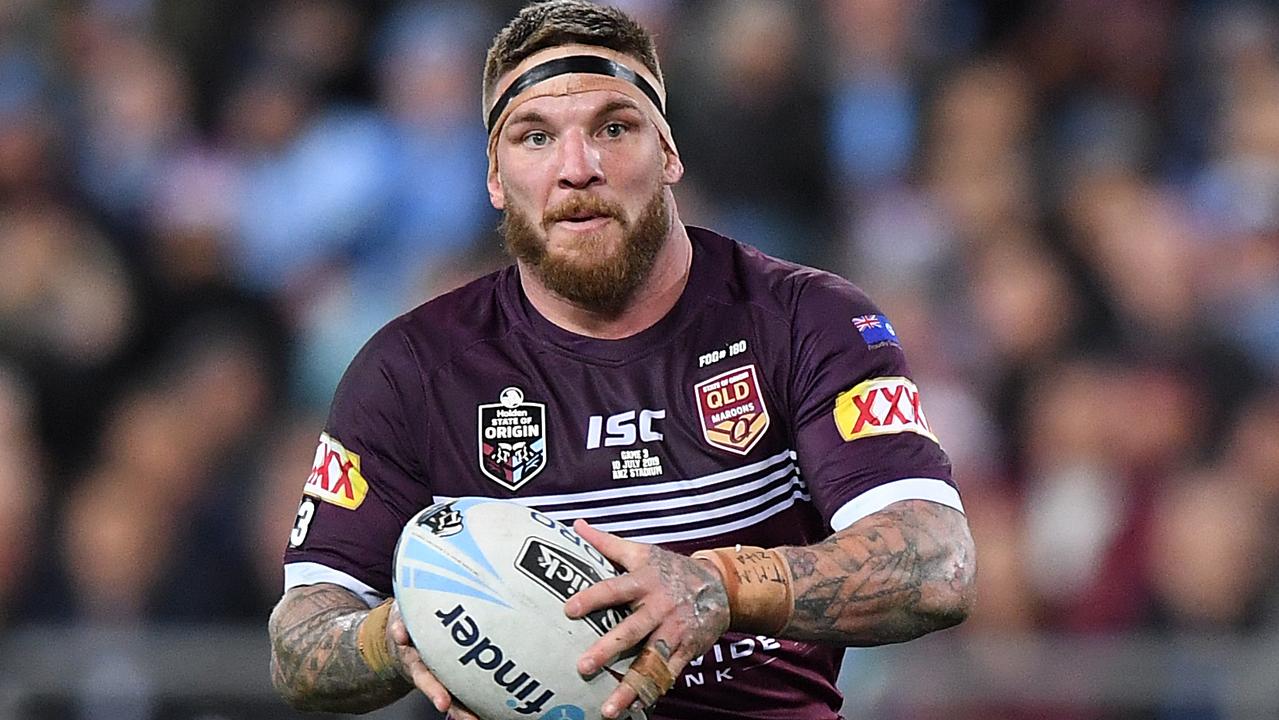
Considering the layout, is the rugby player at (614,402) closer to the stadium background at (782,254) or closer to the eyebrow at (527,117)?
the eyebrow at (527,117)

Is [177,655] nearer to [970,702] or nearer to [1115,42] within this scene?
[970,702]

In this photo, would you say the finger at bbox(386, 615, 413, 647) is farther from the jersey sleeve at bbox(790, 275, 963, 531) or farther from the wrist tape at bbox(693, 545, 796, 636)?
the jersey sleeve at bbox(790, 275, 963, 531)

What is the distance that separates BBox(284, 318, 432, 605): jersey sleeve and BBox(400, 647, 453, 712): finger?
59 centimetres

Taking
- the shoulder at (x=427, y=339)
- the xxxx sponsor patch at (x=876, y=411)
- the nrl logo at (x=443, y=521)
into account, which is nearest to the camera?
the nrl logo at (x=443, y=521)

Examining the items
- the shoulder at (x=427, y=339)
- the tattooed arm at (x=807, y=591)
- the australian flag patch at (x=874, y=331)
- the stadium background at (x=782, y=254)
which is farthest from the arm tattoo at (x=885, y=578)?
the stadium background at (x=782, y=254)

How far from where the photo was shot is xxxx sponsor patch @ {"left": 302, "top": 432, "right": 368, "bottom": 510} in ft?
15.8

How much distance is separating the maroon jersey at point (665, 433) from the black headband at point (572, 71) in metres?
0.48

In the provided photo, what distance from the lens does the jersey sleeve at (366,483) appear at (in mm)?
4754

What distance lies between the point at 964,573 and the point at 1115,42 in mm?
7153

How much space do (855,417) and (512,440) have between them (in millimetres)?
768

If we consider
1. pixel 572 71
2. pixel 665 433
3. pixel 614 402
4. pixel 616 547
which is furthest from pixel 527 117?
pixel 616 547

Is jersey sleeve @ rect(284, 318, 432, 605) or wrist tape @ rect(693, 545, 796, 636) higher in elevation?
jersey sleeve @ rect(284, 318, 432, 605)

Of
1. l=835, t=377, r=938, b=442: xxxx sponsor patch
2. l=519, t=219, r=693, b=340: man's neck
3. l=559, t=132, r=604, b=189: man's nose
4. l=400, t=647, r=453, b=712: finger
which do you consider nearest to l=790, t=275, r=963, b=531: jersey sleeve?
l=835, t=377, r=938, b=442: xxxx sponsor patch

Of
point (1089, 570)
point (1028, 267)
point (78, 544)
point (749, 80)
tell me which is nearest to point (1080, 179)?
point (1028, 267)
